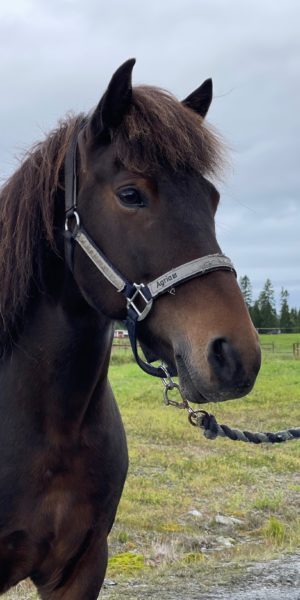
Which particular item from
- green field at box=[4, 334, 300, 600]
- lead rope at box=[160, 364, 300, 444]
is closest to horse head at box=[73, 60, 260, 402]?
lead rope at box=[160, 364, 300, 444]

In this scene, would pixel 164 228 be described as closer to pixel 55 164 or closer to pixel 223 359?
pixel 223 359

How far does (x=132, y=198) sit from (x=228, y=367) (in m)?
0.75

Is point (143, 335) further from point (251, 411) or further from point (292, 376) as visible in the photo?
point (292, 376)

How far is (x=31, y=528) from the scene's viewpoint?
2811mm

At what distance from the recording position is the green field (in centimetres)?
535

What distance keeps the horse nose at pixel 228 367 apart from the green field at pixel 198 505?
3.02 meters

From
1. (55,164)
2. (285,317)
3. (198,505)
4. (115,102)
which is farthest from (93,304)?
(285,317)

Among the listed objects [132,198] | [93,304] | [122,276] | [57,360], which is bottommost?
[57,360]

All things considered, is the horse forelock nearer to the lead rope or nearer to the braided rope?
the lead rope

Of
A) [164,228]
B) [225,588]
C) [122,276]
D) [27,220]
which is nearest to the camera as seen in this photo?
[164,228]

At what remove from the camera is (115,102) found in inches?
99.9

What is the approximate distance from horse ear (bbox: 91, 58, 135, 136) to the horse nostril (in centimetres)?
101

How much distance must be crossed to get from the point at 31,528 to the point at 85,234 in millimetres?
1307

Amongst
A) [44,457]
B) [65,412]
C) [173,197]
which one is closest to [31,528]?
[44,457]
